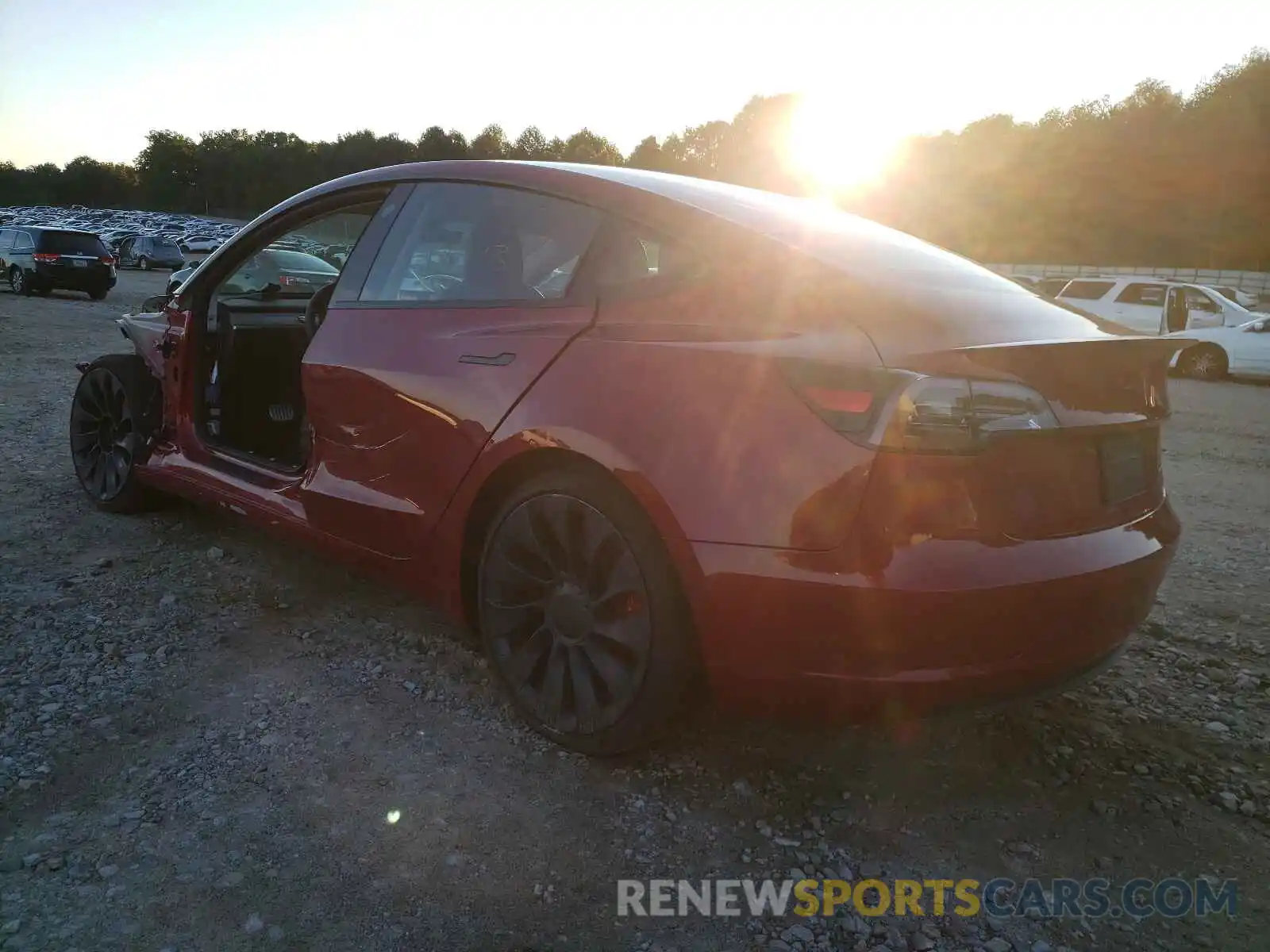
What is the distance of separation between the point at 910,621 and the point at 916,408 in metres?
0.45

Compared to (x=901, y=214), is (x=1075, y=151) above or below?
above

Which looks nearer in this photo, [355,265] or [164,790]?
[164,790]

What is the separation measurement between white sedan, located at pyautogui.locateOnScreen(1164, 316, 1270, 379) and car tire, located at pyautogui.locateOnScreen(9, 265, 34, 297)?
23217 millimetres

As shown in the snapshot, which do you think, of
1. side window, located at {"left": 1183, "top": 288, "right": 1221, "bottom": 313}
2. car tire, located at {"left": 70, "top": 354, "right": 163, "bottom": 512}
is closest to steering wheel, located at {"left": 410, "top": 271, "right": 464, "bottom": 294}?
car tire, located at {"left": 70, "top": 354, "right": 163, "bottom": 512}

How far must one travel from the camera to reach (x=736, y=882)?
2.24 metres

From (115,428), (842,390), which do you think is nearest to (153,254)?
(115,428)

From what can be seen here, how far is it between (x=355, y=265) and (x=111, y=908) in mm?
2088

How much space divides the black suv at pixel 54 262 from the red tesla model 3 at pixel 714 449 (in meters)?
22.3

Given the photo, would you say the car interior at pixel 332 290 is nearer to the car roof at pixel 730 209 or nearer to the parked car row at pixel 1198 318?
the car roof at pixel 730 209

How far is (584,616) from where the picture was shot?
2.57 meters

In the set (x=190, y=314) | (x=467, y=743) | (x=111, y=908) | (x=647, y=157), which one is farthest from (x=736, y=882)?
(x=647, y=157)

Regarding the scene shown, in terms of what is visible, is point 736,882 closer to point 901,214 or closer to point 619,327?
point 619,327

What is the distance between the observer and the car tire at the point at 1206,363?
15.0 metres

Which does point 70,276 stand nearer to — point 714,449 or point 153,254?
point 153,254
